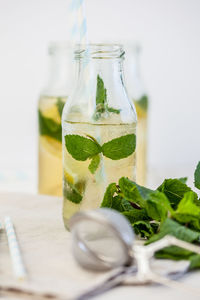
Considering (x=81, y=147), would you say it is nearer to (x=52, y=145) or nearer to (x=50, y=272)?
(x=50, y=272)

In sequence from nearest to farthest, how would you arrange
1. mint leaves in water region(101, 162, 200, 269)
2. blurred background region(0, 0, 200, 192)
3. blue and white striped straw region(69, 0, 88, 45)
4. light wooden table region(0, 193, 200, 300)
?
light wooden table region(0, 193, 200, 300) → mint leaves in water region(101, 162, 200, 269) → blue and white striped straw region(69, 0, 88, 45) → blurred background region(0, 0, 200, 192)

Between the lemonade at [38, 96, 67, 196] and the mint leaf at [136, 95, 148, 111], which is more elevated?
the mint leaf at [136, 95, 148, 111]

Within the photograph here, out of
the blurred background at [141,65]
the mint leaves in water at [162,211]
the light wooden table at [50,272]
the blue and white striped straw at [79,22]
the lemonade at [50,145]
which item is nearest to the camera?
the light wooden table at [50,272]

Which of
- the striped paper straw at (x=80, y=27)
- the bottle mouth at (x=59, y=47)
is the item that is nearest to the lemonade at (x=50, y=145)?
the bottle mouth at (x=59, y=47)

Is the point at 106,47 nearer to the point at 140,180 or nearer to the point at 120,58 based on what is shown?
the point at 120,58

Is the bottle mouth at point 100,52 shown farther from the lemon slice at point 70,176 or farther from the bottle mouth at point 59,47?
the bottle mouth at point 59,47

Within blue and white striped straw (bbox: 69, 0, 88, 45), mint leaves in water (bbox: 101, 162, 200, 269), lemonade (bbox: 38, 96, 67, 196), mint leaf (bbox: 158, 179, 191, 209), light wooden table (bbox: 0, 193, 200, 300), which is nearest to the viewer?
light wooden table (bbox: 0, 193, 200, 300)

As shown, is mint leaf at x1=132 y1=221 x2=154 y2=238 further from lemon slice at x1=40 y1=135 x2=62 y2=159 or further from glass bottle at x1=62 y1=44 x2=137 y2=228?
lemon slice at x1=40 y1=135 x2=62 y2=159

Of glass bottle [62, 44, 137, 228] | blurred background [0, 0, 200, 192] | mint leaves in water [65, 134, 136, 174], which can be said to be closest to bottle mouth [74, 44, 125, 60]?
glass bottle [62, 44, 137, 228]
